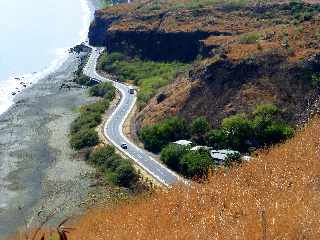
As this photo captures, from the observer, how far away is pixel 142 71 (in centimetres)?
11044

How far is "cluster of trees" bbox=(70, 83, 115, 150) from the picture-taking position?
76469 mm

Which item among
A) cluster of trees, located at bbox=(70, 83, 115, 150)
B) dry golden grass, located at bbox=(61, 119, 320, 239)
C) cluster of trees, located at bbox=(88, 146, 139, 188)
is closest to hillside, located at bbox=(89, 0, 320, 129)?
cluster of trees, located at bbox=(70, 83, 115, 150)

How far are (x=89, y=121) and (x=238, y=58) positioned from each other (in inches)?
971

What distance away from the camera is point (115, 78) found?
113750 mm

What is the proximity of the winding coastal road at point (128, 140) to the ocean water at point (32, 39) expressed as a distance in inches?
700

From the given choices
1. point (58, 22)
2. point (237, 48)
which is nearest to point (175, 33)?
point (237, 48)

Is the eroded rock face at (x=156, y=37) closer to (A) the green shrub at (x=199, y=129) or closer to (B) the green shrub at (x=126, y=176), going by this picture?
(A) the green shrub at (x=199, y=129)

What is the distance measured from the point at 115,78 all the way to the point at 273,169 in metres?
88.7

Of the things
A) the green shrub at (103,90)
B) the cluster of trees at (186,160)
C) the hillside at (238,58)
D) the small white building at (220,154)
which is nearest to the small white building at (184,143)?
the cluster of trees at (186,160)

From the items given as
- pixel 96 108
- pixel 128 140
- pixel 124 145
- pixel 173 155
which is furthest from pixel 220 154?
pixel 96 108

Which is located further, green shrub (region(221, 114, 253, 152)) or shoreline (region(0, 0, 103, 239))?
Answer: green shrub (region(221, 114, 253, 152))

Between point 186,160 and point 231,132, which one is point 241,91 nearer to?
point 231,132

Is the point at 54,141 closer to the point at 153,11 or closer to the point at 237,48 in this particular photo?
the point at 237,48

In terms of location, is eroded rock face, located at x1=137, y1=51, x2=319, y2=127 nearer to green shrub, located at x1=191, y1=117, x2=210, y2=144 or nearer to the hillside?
the hillside
